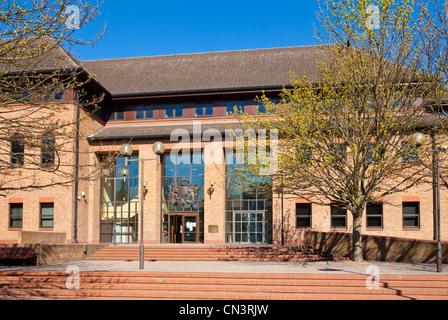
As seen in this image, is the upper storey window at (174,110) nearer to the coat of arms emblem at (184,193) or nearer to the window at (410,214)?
the coat of arms emblem at (184,193)

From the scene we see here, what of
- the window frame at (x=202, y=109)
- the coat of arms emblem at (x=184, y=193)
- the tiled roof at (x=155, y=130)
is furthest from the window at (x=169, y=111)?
the coat of arms emblem at (x=184, y=193)

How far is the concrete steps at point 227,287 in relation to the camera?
37.9 feet

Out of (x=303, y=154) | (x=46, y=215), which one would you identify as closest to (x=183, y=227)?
(x=46, y=215)

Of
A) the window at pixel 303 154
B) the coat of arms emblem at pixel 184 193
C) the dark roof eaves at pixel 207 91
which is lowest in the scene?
the coat of arms emblem at pixel 184 193

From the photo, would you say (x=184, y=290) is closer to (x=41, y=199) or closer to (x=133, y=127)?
(x=41, y=199)

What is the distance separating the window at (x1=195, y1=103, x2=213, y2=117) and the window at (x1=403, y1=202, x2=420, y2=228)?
14169mm

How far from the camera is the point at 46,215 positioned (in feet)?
86.7

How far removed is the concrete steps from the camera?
11.5 m

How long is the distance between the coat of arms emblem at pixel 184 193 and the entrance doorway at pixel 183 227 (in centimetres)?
103

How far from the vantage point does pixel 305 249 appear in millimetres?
21656

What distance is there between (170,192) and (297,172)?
13.6 metres

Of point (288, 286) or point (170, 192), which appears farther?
point (170, 192)

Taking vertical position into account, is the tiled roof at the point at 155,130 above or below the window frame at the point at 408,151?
above

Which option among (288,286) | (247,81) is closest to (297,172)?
(288,286)
